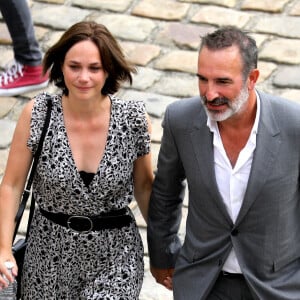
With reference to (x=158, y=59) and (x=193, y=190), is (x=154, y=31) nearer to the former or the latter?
(x=158, y=59)

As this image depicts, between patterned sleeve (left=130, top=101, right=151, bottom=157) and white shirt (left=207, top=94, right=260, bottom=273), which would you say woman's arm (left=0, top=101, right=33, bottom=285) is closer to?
patterned sleeve (left=130, top=101, right=151, bottom=157)

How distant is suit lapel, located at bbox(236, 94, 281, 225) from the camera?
3877 millimetres

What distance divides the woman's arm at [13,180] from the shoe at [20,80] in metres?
3.03

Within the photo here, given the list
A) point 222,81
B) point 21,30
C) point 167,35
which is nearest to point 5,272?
point 222,81

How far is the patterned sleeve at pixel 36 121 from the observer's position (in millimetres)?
4297

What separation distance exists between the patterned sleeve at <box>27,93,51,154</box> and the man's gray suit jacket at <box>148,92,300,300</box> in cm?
53

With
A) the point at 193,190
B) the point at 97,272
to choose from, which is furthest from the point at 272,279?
the point at 97,272

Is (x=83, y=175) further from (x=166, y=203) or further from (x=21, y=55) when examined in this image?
(x=21, y=55)

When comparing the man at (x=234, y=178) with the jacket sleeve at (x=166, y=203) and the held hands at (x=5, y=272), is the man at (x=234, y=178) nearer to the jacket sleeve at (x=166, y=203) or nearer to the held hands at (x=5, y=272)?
the jacket sleeve at (x=166, y=203)

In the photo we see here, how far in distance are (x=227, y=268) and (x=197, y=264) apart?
15 cm

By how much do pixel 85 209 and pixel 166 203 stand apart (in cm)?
34

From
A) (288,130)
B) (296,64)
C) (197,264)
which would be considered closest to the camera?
(288,130)

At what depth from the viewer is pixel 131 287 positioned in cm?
441

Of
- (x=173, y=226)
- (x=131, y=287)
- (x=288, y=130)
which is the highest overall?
(x=288, y=130)
